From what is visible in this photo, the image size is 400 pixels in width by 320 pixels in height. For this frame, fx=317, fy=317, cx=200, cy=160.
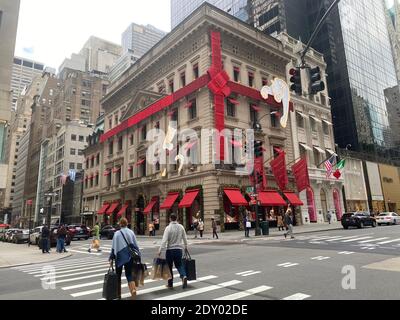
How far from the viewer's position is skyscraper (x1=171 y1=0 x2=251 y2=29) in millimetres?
65750

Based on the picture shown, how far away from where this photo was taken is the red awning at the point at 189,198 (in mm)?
30205

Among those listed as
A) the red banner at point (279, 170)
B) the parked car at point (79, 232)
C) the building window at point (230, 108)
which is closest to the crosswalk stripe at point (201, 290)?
the red banner at point (279, 170)

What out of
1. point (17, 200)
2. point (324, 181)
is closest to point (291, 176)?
point (324, 181)

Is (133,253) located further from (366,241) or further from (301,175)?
(301,175)

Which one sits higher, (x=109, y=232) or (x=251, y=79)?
(x=251, y=79)

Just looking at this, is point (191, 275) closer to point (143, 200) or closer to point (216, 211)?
point (216, 211)

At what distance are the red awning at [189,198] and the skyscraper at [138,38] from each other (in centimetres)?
14811

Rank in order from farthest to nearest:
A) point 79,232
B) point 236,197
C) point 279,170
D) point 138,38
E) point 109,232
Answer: point 138,38 → point 109,232 → point 279,170 → point 79,232 → point 236,197

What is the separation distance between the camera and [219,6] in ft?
251

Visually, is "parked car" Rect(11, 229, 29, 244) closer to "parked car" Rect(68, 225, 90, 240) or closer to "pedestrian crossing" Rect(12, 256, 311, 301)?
"parked car" Rect(68, 225, 90, 240)

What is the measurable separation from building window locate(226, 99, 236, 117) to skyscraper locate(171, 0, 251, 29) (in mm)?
38066

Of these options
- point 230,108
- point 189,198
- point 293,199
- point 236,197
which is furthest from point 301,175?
point 189,198

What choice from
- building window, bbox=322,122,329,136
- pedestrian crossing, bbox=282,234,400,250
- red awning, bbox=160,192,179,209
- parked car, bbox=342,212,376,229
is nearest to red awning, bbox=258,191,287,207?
parked car, bbox=342,212,376,229

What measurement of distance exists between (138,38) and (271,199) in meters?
164
